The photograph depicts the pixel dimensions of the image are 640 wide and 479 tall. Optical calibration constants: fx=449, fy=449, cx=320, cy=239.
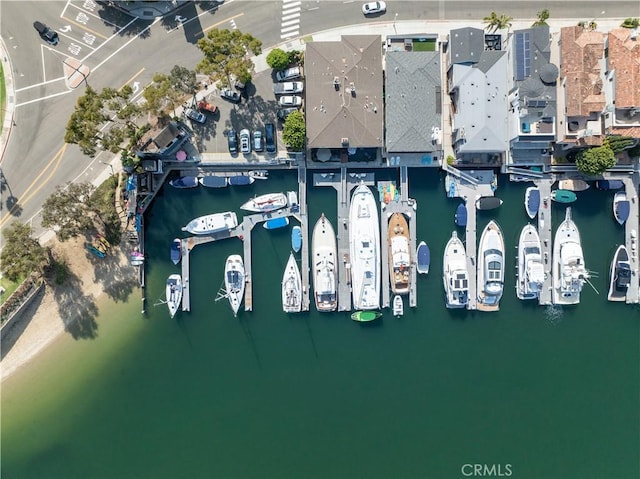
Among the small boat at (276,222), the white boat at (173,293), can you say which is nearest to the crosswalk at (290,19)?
the small boat at (276,222)

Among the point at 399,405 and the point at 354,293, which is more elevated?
the point at 354,293

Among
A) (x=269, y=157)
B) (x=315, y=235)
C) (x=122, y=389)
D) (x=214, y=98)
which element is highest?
(x=214, y=98)

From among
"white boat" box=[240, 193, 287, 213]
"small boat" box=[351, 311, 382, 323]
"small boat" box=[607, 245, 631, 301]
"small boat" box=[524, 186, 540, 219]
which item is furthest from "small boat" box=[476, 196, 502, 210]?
"white boat" box=[240, 193, 287, 213]

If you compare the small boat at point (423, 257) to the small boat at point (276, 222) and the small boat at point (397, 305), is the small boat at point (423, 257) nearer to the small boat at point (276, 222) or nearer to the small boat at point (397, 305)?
the small boat at point (397, 305)

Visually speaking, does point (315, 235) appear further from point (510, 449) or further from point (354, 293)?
point (510, 449)

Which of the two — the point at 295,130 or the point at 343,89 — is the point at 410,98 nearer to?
the point at 343,89

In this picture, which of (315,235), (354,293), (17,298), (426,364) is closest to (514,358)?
(426,364)
